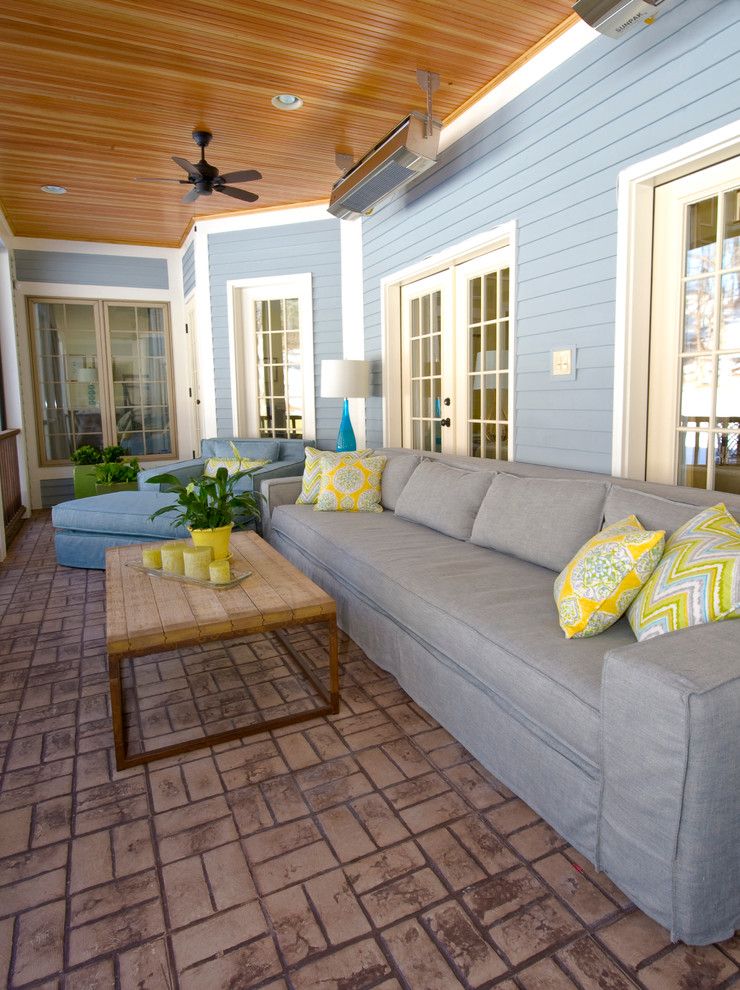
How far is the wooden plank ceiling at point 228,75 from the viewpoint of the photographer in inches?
115

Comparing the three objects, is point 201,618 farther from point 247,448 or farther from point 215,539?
point 247,448

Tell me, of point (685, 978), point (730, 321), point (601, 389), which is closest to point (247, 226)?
point (601, 389)

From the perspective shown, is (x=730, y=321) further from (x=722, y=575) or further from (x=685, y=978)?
(x=685, y=978)

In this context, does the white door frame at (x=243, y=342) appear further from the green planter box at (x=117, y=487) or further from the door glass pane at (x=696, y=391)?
the door glass pane at (x=696, y=391)

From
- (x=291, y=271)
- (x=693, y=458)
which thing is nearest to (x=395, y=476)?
(x=693, y=458)

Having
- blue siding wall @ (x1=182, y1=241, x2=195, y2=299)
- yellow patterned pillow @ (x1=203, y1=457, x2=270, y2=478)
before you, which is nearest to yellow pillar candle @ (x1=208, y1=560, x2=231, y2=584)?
yellow patterned pillow @ (x1=203, y1=457, x2=270, y2=478)

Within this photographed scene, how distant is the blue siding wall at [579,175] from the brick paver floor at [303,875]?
184 centimetres

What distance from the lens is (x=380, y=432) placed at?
17.7ft

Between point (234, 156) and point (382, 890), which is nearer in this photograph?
point (382, 890)

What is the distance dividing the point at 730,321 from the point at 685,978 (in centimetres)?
227

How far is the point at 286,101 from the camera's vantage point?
3.83 meters

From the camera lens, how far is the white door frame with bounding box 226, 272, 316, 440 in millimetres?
6027

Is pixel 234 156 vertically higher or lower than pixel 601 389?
higher

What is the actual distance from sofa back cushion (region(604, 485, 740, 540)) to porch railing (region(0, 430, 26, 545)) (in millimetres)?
4855
